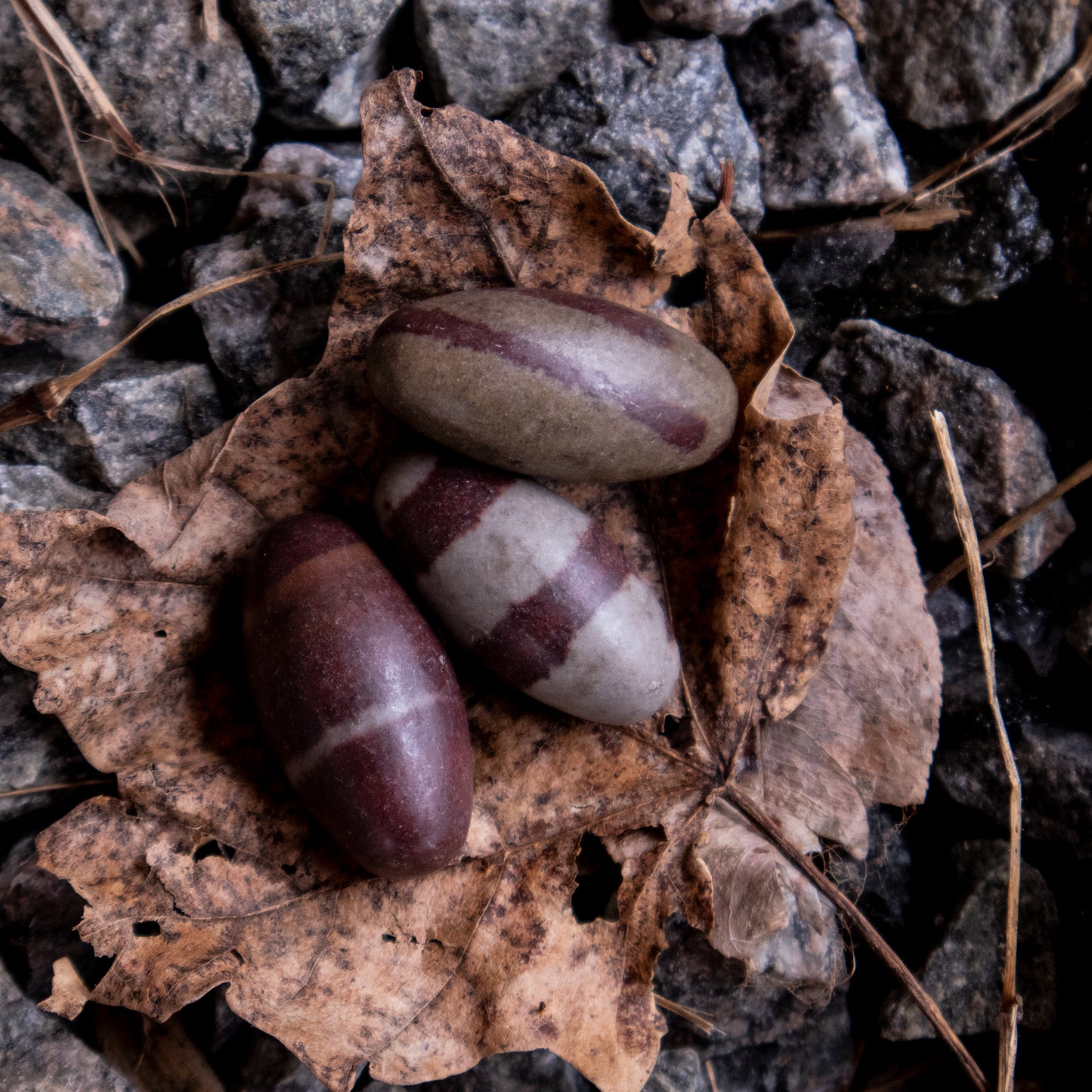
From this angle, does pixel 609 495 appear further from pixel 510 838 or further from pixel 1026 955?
pixel 1026 955

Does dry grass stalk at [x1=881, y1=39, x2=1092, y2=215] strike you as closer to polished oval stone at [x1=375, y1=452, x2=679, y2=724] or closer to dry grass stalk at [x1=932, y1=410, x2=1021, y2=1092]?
dry grass stalk at [x1=932, y1=410, x2=1021, y2=1092]

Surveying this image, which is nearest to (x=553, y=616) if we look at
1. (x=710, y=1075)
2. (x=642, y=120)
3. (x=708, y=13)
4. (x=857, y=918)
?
(x=857, y=918)

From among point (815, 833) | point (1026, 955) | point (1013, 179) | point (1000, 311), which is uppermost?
point (1013, 179)

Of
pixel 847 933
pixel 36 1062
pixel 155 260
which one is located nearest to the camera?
pixel 36 1062

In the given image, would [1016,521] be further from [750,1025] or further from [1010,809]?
[750,1025]

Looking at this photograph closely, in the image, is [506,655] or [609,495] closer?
[506,655]

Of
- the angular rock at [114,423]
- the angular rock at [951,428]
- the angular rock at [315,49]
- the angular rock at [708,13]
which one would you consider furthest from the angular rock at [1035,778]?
the angular rock at [315,49]

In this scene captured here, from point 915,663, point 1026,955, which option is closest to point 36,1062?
point 915,663
